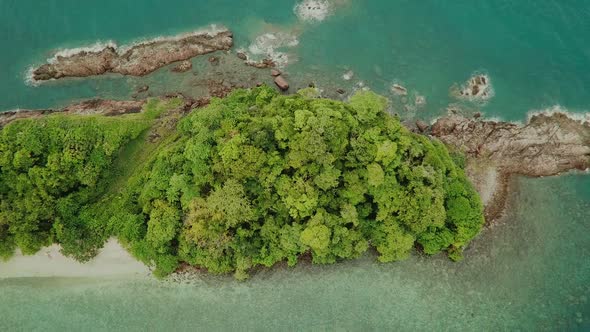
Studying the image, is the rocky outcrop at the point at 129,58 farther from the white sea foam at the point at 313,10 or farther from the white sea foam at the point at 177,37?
the white sea foam at the point at 313,10

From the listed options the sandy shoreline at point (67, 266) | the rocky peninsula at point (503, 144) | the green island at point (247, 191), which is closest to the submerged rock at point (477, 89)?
the rocky peninsula at point (503, 144)

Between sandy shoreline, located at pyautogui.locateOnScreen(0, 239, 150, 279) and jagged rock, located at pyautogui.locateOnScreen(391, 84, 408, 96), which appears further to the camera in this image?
jagged rock, located at pyautogui.locateOnScreen(391, 84, 408, 96)

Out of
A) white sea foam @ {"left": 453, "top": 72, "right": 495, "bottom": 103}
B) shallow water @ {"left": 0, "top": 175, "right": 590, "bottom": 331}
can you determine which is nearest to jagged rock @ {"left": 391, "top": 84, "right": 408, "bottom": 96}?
white sea foam @ {"left": 453, "top": 72, "right": 495, "bottom": 103}

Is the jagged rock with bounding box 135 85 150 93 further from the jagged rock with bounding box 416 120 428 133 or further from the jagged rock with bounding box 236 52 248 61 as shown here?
the jagged rock with bounding box 416 120 428 133

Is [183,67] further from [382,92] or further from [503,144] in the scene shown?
[503,144]

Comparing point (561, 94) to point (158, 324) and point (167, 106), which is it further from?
point (158, 324)

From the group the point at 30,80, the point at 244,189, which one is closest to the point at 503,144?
the point at 244,189
